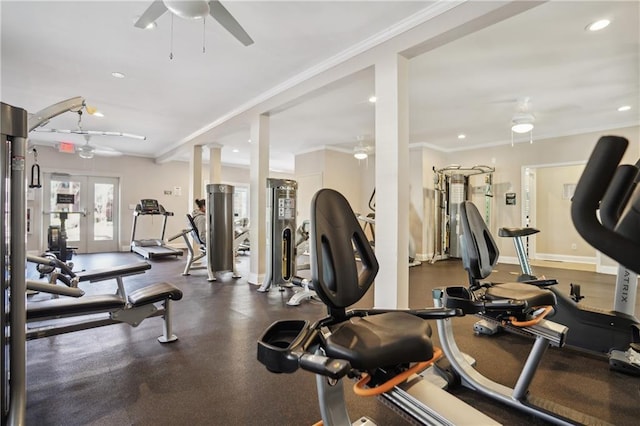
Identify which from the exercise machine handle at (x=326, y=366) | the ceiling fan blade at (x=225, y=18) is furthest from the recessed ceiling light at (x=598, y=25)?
the exercise machine handle at (x=326, y=366)

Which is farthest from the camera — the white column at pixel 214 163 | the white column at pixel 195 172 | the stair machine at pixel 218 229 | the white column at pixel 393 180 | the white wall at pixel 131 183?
the white wall at pixel 131 183

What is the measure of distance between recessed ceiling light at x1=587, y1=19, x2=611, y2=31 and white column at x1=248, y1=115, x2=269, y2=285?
3719 mm

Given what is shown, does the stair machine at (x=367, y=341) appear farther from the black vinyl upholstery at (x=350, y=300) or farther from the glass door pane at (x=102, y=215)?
the glass door pane at (x=102, y=215)

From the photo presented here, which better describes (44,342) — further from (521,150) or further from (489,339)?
(521,150)

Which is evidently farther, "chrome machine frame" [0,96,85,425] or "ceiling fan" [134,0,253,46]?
"ceiling fan" [134,0,253,46]

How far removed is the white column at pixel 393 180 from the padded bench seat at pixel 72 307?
2.11 m

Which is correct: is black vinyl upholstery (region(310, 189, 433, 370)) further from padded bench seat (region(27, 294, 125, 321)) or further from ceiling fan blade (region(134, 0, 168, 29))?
ceiling fan blade (region(134, 0, 168, 29))

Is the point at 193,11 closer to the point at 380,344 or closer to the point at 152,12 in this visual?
the point at 152,12

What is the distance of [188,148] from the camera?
7008 mm

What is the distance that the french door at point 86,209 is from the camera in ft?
25.0

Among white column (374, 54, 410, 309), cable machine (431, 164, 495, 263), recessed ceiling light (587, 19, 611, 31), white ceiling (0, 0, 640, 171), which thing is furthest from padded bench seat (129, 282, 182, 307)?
cable machine (431, 164, 495, 263)

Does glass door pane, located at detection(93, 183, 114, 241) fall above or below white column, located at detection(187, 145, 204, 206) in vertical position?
below

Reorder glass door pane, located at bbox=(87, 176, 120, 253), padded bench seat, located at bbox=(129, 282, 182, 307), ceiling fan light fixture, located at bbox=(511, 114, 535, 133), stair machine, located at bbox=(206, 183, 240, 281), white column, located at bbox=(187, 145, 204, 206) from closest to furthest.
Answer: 1. padded bench seat, located at bbox=(129, 282, 182, 307)
2. ceiling fan light fixture, located at bbox=(511, 114, 535, 133)
3. stair machine, located at bbox=(206, 183, 240, 281)
4. white column, located at bbox=(187, 145, 204, 206)
5. glass door pane, located at bbox=(87, 176, 120, 253)

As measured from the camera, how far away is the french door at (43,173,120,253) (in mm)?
7633
